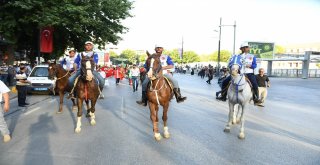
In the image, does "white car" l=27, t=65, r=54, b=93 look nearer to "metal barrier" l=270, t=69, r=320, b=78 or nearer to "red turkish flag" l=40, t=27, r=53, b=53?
"red turkish flag" l=40, t=27, r=53, b=53

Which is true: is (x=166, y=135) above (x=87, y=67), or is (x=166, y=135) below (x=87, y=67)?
below

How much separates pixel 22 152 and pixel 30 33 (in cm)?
2200

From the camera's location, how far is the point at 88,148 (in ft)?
23.9

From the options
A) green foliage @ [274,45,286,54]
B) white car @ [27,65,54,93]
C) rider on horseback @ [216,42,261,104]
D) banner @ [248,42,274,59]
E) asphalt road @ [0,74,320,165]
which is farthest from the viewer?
green foliage @ [274,45,286,54]

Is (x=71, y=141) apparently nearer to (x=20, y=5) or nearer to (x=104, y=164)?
(x=104, y=164)

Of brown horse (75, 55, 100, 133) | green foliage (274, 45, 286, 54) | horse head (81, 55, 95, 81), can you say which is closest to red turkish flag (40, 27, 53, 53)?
brown horse (75, 55, 100, 133)

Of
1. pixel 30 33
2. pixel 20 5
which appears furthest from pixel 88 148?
pixel 30 33

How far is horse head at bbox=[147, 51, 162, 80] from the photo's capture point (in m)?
8.04

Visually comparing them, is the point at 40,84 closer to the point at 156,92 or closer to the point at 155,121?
the point at 156,92

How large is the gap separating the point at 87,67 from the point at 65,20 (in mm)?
Answer: 16529

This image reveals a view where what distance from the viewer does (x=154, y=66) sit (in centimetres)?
810

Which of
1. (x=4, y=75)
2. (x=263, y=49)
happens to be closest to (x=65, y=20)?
(x=4, y=75)

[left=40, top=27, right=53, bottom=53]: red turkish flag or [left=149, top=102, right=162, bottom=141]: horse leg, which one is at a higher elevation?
[left=40, top=27, right=53, bottom=53]: red turkish flag

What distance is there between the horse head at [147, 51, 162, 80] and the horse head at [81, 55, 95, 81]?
1.71m
